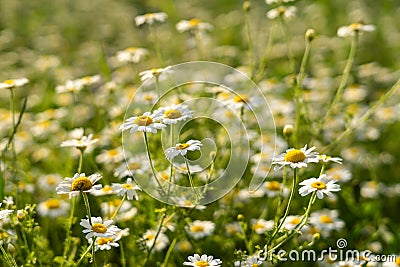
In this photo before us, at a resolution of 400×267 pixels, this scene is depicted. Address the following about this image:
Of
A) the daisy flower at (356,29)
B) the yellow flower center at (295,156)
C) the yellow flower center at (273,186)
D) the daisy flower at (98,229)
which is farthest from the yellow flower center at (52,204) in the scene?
the daisy flower at (356,29)

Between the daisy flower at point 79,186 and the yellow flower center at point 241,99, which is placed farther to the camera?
the yellow flower center at point 241,99

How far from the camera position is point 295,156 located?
2.24m

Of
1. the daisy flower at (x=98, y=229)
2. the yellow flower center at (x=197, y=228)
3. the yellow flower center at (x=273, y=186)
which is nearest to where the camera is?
the daisy flower at (x=98, y=229)

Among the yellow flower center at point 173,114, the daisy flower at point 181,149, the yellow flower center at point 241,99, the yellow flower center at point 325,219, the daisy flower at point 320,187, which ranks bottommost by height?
the yellow flower center at point 325,219

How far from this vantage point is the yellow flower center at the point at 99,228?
81.3 inches

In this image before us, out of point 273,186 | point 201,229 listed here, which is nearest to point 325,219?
point 273,186

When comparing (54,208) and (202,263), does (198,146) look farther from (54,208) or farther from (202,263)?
(54,208)

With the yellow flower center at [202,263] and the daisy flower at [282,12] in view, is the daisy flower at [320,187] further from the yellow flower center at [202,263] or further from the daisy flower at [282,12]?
the daisy flower at [282,12]

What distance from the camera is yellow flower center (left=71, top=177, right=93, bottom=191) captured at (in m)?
2.14

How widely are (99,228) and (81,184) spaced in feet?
0.57

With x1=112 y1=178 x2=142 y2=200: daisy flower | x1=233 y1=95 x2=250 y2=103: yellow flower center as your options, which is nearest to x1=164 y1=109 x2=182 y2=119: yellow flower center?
x1=112 y1=178 x2=142 y2=200: daisy flower

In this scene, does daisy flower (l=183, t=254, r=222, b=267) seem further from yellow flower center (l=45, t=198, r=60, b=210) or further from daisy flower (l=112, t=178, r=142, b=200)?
yellow flower center (l=45, t=198, r=60, b=210)

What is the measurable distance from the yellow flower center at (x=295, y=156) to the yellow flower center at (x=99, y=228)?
70 cm

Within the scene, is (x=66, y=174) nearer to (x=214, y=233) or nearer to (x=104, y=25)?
(x=214, y=233)
